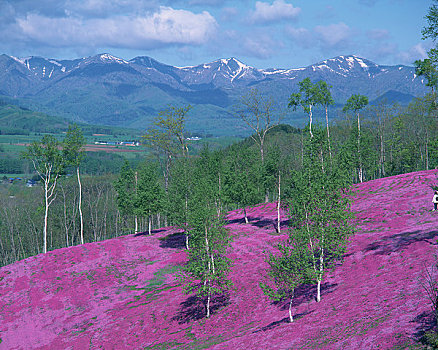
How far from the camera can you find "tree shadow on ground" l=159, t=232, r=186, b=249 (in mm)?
63403

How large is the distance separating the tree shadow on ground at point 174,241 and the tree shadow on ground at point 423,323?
142ft

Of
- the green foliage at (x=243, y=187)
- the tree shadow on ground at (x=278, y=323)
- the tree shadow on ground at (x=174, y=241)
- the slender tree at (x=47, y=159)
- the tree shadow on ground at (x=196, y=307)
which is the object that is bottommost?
the tree shadow on ground at (x=196, y=307)

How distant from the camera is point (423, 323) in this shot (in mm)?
21844

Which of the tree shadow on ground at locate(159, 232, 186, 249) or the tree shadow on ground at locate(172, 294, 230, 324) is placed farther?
the tree shadow on ground at locate(159, 232, 186, 249)

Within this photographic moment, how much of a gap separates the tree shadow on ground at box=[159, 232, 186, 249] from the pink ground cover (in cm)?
47

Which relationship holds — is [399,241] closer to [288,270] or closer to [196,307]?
[288,270]

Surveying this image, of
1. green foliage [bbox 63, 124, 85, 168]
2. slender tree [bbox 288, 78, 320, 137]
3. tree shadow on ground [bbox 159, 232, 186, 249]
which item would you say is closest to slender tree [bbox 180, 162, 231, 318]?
tree shadow on ground [bbox 159, 232, 186, 249]

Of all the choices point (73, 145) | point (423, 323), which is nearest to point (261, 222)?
point (73, 145)

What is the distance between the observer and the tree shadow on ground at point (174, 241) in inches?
2496

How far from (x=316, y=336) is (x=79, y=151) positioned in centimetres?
6226

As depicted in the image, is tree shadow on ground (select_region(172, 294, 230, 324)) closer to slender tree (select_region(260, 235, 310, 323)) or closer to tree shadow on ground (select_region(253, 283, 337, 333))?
tree shadow on ground (select_region(253, 283, 337, 333))

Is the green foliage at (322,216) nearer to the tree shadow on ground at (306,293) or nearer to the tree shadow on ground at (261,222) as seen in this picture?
the tree shadow on ground at (306,293)

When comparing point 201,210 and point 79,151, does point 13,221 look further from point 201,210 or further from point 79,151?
point 201,210

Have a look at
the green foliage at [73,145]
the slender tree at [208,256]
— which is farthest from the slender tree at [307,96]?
the slender tree at [208,256]
